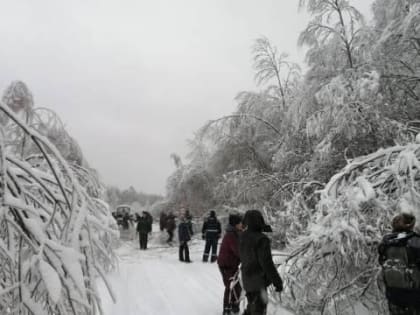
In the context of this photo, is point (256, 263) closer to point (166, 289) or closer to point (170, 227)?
point (166, 289)

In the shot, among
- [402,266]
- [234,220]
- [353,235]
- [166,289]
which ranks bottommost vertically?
[166,289]

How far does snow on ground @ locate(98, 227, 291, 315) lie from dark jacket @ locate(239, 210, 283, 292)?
4.21 ft

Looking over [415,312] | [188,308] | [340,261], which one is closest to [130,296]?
[188,308]

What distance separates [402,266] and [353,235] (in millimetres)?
841

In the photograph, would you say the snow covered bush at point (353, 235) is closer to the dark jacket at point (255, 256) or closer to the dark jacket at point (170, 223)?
the dark jacket at point (255, 256)

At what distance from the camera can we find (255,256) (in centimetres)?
441

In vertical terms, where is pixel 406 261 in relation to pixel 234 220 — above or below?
below

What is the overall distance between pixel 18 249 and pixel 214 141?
52.8ft

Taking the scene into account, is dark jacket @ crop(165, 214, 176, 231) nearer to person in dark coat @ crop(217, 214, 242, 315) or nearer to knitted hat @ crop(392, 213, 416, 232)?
person in dark coat @ crop(217, 214, 242, 315)

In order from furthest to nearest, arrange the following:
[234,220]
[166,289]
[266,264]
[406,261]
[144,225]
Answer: [144,225] → [166,289] → [234,220] → [266,264] → [406,261]

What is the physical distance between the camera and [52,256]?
148 cm

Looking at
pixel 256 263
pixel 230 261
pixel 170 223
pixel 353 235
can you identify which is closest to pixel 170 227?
pixel 170 223

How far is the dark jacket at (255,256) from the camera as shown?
4254 mm

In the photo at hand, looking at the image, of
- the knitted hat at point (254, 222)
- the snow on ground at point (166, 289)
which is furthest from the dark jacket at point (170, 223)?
the knitted hat at point (254, 222)
